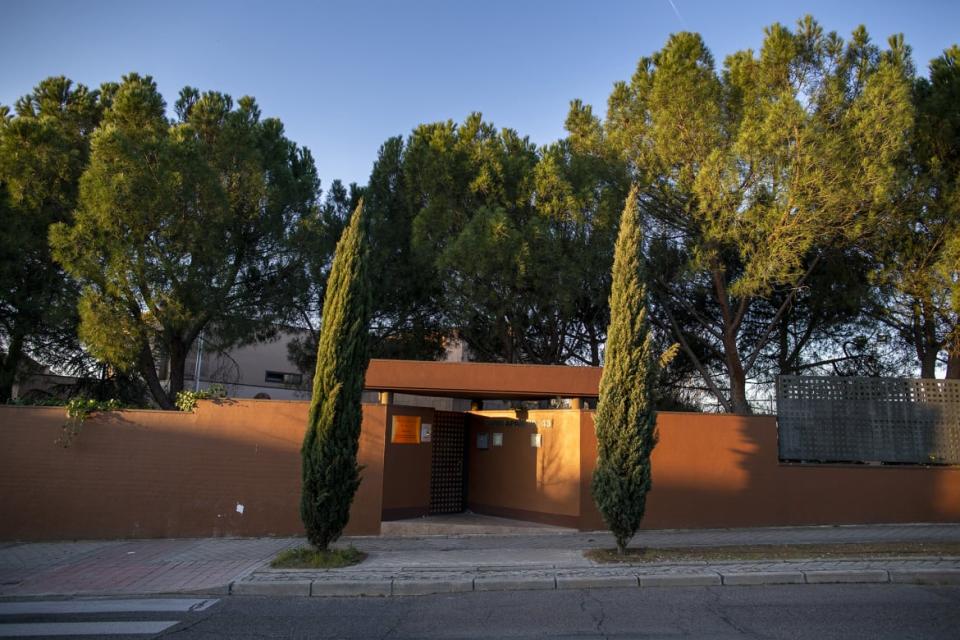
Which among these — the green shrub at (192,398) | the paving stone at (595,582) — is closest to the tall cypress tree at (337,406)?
the paving stone at (595,582)

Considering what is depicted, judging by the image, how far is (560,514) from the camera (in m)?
12.2

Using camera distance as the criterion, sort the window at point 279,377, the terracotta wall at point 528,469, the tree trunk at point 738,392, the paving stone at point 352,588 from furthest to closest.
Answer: the window at point 279,377 → the tree trunk at point 738,392 → the terracotta wall at point 528,469 → the paving stone at point 352,588

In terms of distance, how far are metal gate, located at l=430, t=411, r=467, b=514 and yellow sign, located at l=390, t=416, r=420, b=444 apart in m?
0.69

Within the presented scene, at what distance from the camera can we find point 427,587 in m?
7.86

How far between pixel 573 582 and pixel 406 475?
5.18m

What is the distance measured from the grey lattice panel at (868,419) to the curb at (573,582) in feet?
17.0

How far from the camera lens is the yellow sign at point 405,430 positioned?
1245 cm

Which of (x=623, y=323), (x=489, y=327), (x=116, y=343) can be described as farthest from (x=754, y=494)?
(x=116, y=343)

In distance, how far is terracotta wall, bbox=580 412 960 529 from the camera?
12289 mm

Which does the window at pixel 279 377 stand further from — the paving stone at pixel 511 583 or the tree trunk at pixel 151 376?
the paving stone at pixel 511 583

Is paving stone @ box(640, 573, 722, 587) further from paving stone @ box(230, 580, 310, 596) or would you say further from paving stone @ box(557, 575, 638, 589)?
paving stone @ box(230, 580, 310, 596)

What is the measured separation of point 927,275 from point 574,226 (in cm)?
746

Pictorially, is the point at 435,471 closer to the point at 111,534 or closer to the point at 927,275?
the point at 111,534

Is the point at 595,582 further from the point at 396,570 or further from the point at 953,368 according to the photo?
the point at 953,368
